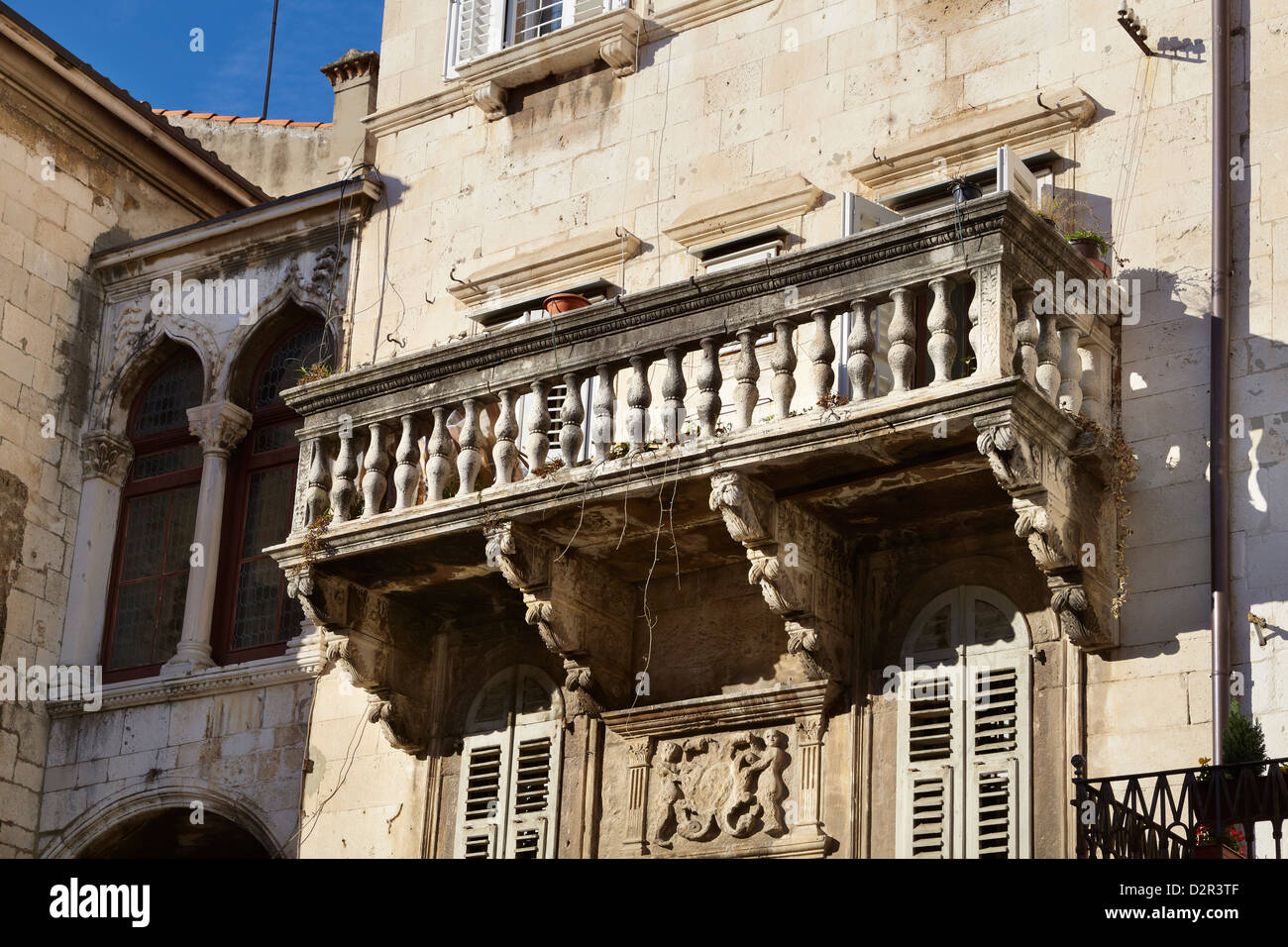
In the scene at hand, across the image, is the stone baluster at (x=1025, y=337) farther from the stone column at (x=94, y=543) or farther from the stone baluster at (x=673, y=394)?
the stone column at (x=94, y=543)

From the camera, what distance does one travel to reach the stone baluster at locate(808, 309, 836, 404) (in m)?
12.3

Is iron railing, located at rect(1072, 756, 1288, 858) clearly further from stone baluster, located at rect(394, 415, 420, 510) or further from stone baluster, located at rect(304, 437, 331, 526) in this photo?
stone baluster, located at rect(304, 437, 331, 526)

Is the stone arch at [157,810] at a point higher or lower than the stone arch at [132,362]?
lower

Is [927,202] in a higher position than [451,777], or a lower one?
higher

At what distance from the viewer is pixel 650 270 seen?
1514cm

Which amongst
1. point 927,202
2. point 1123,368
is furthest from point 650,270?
point 1123,368

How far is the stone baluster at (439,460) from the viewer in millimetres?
13781

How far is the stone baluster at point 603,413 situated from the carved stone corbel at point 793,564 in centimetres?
88

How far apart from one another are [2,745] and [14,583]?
1388 mm

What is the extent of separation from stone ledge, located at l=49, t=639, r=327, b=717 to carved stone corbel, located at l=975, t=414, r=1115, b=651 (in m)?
5.92

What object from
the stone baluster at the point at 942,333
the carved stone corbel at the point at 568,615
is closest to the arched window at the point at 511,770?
the carved stone corbel at the point at 568,615

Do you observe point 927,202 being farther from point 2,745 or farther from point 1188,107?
point 2,745

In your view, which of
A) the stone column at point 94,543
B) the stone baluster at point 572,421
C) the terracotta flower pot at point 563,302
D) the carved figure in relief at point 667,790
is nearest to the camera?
the stone baluster at point 572,421

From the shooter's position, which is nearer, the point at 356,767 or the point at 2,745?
the point at 356,767
